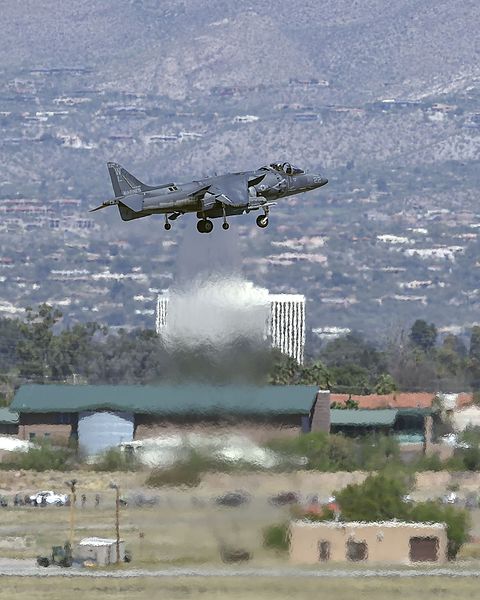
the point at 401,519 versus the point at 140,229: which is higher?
the point at 140,229

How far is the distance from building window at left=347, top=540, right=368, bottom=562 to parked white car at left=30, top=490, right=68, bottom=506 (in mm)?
19656

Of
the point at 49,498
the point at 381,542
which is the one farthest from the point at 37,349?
the point at 381,542

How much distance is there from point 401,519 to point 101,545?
840 centimetres

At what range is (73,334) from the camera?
538ft

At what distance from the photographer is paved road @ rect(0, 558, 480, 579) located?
60.7 meters

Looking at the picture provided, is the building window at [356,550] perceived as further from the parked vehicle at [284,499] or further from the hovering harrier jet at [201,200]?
the hovering harrier jet at [201,200]

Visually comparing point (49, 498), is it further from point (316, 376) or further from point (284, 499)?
point (316, 376)

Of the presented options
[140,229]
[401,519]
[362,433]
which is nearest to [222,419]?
[140,229]

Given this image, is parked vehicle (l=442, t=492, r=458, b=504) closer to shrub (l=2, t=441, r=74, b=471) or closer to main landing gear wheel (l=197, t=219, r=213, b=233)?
shrub (l=2, t=441, r=74, b=471)

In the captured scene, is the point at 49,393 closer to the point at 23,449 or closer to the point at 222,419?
the point at 23,449

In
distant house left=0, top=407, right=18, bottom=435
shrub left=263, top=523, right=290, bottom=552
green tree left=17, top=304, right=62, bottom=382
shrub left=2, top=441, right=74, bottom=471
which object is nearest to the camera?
shrub left=263, top=523, right=290, bottom=552

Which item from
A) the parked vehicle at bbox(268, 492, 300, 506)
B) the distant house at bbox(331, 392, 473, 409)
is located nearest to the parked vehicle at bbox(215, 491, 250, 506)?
the parked vehicle at bbox(268, 492, 300, 506)

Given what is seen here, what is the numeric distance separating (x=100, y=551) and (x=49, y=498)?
1683cm

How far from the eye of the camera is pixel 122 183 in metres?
52.3
